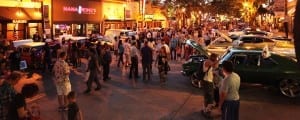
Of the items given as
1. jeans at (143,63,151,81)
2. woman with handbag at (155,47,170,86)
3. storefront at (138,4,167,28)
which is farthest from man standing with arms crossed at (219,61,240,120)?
storefront at (138,4,167,28)

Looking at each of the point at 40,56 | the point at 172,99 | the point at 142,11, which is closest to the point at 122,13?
the point at 142,11

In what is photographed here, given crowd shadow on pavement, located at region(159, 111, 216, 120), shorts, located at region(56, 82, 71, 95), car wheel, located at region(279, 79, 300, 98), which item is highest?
shorts, located at region(56, 82, 71, 95)

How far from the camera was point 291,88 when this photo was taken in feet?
46.9

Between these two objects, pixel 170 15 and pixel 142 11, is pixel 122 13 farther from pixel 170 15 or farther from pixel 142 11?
pixel 170 15

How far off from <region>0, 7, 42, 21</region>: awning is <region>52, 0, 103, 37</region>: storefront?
3.23 meters

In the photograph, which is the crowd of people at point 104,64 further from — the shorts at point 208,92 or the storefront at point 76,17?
the storefront at point 76,17

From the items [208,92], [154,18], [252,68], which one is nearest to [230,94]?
[208,92]

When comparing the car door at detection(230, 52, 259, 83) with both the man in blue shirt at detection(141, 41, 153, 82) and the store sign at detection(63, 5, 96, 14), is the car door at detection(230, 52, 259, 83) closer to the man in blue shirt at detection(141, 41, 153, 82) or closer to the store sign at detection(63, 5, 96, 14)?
the man in blue shirt at detection(141, 41, 153, 82)

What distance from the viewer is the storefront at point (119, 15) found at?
50.9 m

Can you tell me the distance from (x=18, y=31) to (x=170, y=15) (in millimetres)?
45377

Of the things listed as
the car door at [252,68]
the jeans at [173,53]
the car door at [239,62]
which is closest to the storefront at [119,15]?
the jeans at [173,53]

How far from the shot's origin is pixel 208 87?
36.8 feet

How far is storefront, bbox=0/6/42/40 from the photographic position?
3047cm

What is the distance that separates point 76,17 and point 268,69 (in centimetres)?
3001
